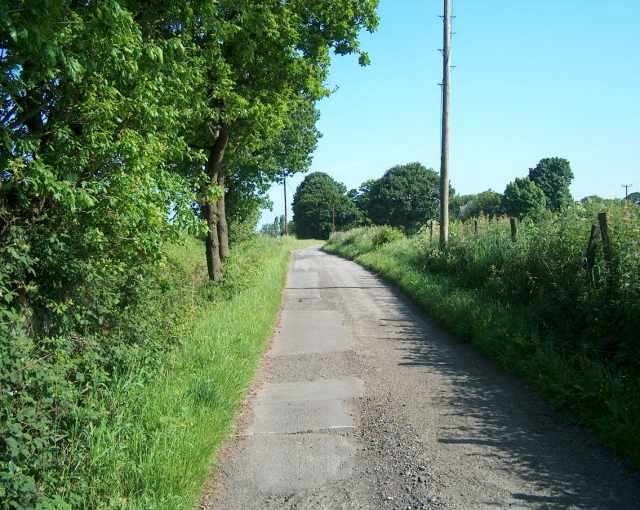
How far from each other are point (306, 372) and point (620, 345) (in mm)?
4000

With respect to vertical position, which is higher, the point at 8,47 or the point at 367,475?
the point at 8,47

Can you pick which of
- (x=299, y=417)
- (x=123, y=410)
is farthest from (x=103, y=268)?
(x=299, y=417)

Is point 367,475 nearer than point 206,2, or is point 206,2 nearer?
point 367,475

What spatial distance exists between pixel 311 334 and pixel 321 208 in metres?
87.1

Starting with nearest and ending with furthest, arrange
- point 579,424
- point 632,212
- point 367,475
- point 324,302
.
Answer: point 367,475, point 579,424, point 632,212, point 324,302

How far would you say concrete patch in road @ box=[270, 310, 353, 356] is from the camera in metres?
8.72

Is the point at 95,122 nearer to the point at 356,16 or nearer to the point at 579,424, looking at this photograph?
the point at 579,424

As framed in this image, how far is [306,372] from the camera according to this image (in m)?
7.39

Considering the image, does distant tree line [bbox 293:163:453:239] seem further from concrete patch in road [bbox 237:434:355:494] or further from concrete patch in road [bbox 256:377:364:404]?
concrete patch in road [bbox 237:434:355:494]

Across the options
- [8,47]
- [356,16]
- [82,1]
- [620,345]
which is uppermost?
[356,16]

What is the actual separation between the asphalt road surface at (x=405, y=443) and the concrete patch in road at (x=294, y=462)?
0.05ft

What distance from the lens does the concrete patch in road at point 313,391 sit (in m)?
6.32

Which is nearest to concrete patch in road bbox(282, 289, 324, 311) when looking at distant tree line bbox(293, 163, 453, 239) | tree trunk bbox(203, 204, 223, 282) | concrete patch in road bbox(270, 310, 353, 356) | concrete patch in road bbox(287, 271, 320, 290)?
concrete patch in road bbox(270, 310, 353, 356)

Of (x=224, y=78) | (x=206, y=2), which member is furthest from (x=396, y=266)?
(x=206, y=2)
